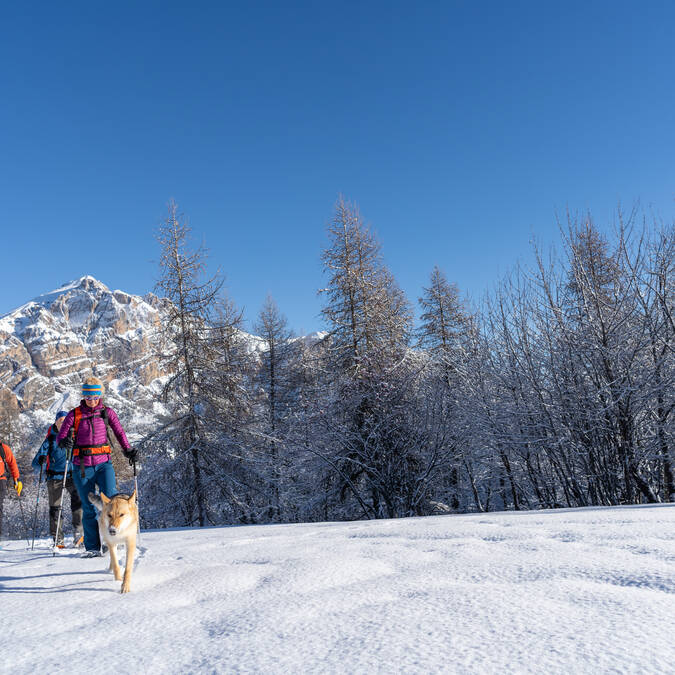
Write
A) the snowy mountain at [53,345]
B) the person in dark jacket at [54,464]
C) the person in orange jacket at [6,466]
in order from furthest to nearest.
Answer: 1. the snowy mountain at [53,345]
2. the person in orange jacket at [6,466]
3. the person in dark jacket at [54,464]

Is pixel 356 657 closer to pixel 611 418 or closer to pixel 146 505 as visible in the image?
pixel 611 418

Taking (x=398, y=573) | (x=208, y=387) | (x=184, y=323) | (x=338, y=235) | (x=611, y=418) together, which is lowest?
(x=398, y=573)

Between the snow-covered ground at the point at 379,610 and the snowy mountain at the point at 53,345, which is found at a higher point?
the snowy mountain at the point at 53,345

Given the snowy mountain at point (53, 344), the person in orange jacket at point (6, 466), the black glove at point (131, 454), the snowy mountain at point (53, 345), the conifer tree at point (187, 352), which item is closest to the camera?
the black glove at point (131, 454)

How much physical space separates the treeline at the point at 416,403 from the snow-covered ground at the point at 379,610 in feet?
13.3

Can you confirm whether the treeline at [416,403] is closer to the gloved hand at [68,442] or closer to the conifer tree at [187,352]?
the conifer tree at [187,352]

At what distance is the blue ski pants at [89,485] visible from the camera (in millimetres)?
4379

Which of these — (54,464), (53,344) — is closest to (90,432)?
(54,464)

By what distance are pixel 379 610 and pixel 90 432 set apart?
146 inches

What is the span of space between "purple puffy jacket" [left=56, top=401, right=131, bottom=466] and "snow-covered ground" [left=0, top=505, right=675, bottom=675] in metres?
1.08

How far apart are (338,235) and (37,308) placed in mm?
222894

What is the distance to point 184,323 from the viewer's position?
1492 centimetres

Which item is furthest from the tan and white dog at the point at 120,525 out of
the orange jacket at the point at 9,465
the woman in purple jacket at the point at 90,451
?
the orange jacket at the point at 9,465

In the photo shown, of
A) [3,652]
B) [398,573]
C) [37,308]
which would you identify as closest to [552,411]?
[398,573]
